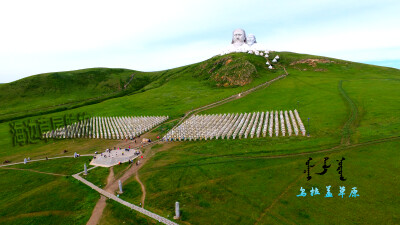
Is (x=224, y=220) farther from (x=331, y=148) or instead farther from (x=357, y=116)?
(x=357, y=116)

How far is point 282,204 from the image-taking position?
2012 centimetres

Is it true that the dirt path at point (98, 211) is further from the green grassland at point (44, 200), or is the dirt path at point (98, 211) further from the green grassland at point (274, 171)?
the green grassland at point (274, 171)

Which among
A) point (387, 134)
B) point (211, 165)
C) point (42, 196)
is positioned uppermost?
point (387, 134)

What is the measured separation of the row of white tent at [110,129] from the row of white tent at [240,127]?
10029mm

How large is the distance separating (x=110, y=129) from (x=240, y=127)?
35095 millimetres

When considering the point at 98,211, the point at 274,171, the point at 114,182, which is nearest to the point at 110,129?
the point at 114,182

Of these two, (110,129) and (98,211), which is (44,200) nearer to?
(98,211)

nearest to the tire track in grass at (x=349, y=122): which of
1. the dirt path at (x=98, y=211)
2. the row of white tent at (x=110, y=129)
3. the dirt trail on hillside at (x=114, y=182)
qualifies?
the dirt trail on hillside at (x=114, y=182)

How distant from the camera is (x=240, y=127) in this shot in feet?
148

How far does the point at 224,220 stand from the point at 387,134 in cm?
2933

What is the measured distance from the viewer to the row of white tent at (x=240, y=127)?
40062mm

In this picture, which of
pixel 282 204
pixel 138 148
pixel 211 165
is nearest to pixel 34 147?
pixel 138 148

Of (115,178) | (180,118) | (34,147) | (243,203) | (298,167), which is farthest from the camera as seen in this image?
(180,118)

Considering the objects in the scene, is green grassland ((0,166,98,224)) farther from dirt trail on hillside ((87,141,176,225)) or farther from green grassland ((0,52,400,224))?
dirt trail on hillside ((87,141,176,225))
